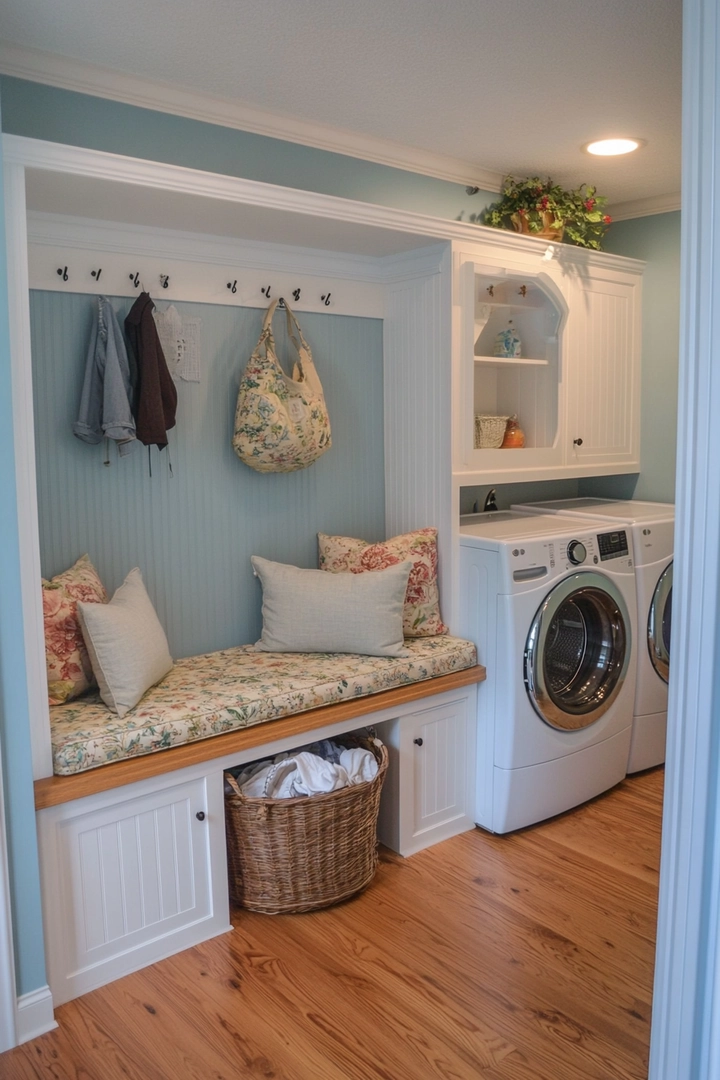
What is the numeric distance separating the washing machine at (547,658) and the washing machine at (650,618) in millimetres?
71

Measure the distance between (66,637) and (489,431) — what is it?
1.67 m

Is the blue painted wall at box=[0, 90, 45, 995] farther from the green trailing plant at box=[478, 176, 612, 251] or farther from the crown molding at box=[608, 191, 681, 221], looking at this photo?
the crown molding at box=[608, 191, 681, 221]

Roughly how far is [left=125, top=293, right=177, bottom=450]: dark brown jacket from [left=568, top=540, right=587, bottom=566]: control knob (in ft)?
4.62

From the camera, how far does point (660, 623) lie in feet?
11.3

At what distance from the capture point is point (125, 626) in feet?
7.75

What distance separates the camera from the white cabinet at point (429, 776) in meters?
2.87

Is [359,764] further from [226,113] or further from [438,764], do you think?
[226,113]

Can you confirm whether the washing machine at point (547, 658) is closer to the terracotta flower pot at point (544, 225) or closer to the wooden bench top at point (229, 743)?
the wooden bench top at point (229, 743)

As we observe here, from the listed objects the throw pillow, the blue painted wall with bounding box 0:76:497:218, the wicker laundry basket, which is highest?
the blue painted wall with bounding box 0:76:497:218

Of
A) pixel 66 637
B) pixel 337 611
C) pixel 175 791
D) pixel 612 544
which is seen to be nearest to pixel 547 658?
pixel 612 544

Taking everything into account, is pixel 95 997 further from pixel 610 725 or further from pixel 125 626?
pixel 610 725

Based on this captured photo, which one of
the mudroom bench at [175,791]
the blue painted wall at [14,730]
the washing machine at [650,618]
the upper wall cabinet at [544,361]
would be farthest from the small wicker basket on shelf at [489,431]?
the blue painted wall at [14,730]

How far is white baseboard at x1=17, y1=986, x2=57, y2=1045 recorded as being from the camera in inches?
80.4

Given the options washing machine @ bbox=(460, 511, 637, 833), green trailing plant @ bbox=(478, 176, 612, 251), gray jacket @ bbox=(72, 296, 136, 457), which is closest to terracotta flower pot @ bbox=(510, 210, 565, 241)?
green trailing plant @ bbox=(478, 176, 612, 251)
